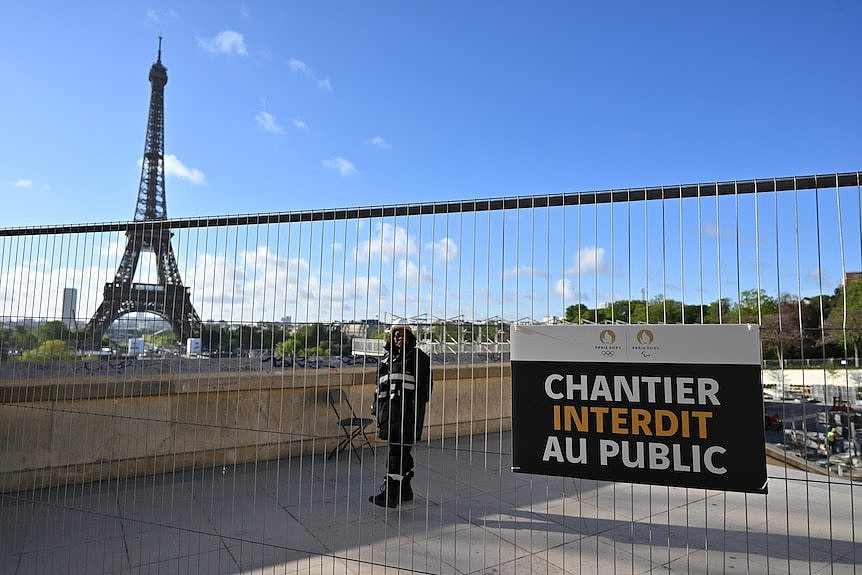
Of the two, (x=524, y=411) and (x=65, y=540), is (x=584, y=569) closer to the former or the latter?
(x=524, y=411)

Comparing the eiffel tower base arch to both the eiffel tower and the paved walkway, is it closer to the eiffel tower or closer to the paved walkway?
the eiffel tower

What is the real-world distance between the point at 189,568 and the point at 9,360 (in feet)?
9.99

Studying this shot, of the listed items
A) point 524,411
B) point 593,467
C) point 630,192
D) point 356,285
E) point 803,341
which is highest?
point 630,192

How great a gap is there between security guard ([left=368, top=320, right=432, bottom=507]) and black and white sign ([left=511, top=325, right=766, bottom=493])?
1682mm

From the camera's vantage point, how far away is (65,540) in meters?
4.44

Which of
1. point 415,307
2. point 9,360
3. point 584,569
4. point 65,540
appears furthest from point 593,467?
point 9,360

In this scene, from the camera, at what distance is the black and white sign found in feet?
9.67

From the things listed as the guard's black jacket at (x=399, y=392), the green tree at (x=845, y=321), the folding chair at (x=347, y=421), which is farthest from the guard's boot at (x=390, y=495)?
the green tree at (x=845, y=321)

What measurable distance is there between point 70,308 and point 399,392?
3194 millimetres

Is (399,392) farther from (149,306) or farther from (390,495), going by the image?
(149,306)

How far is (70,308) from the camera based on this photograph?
5133mm

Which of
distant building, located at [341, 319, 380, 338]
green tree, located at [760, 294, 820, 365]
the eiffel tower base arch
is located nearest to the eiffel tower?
the eiffel tower base arch

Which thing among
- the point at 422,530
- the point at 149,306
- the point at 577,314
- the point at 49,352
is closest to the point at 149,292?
the point at 149,306

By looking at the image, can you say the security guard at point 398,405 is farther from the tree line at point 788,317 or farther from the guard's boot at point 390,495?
the tree line at point 788,317
